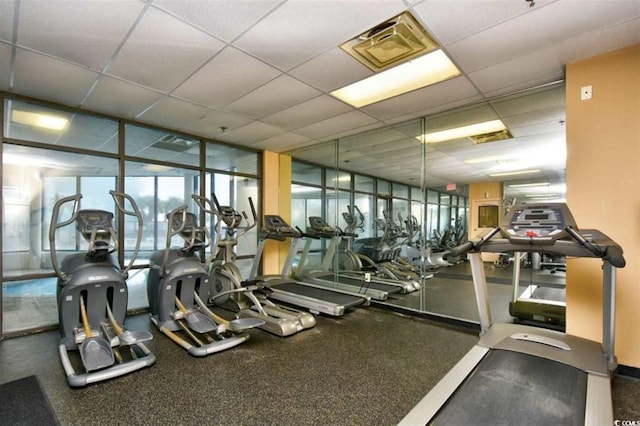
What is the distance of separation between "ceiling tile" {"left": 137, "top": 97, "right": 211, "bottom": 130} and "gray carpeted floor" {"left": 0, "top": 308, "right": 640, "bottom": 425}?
111 inches

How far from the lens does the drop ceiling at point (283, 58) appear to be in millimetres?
2092

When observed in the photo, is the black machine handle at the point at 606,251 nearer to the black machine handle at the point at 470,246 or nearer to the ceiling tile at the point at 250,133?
the black machine handle at the point at 470,246

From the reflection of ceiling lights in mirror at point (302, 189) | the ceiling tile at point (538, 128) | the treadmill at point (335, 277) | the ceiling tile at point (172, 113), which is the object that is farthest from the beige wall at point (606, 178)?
the reflection of ceiling lights in mirror at point (302, 189)

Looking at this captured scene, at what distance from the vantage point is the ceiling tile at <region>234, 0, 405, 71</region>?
2.06 m

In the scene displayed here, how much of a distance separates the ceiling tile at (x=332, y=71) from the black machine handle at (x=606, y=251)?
7.25 feet

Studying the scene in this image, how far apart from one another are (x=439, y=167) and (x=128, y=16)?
5735mm

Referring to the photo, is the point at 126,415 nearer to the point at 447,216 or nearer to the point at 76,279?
the point at 76,279

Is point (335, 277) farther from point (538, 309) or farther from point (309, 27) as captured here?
point (309, 27)

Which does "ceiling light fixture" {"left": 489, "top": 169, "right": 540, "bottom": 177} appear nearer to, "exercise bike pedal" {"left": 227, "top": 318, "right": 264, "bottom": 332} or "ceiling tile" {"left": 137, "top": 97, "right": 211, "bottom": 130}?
"exercise bike pedal" {"left": 227, "top": 318, "right": 264, "bottom": 332}

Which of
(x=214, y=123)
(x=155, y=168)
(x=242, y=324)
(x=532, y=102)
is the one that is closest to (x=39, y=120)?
(x=155, y=168)

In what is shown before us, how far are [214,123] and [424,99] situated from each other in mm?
2982

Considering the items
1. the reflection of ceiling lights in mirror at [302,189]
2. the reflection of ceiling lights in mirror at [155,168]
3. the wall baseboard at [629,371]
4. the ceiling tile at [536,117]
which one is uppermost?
the ceiling tile at [536,117]

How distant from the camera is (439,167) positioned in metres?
6.32

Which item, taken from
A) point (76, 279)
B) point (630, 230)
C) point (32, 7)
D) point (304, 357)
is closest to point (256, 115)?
point (32, 7)
